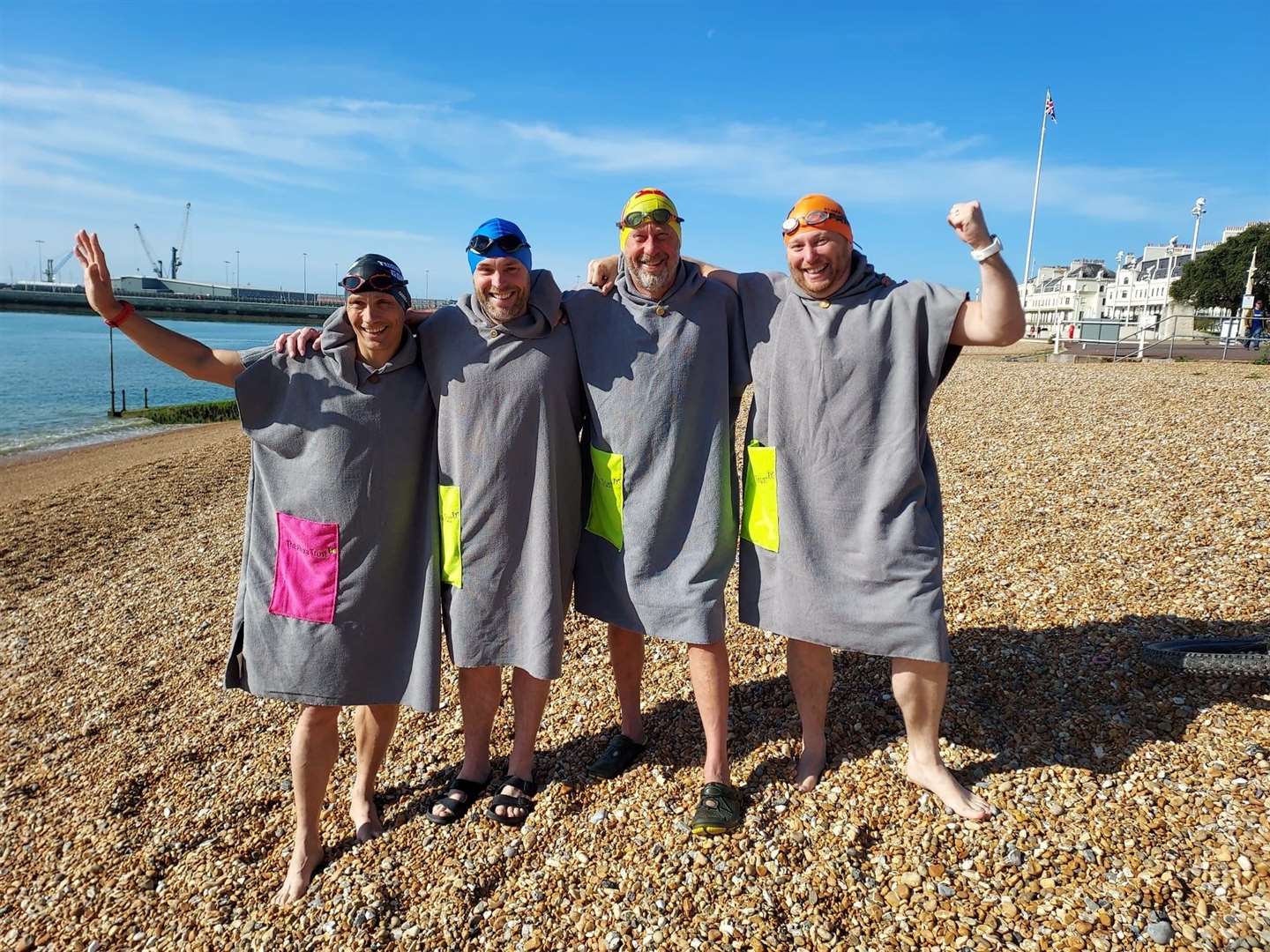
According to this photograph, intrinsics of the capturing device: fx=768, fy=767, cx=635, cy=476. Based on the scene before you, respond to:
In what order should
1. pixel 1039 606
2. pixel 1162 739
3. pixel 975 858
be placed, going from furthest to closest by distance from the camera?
pixel 1039 606 < pixel 1162 739 < pixel 975 858

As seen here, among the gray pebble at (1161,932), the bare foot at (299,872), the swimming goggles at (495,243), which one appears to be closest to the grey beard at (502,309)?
the swimming goggles at (495,243)

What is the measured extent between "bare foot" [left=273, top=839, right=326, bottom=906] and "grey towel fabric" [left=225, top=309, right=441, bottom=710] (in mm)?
676

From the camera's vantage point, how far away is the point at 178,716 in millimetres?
4875

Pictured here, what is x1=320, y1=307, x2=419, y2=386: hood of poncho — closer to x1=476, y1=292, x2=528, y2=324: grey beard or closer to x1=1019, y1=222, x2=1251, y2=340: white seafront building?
x1=476, y1=292, x2=528, y2=324: grey beard

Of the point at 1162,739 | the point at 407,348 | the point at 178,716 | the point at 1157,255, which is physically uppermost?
the point at 1157,255

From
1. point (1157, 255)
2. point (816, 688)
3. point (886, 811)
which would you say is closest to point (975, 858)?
point (886, 811)

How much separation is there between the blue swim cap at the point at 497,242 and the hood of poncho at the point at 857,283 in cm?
111

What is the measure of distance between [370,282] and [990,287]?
226 cm

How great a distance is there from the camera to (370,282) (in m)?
2.96

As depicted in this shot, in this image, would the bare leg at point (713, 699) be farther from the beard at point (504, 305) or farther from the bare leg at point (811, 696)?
the beard at point (504, 305)

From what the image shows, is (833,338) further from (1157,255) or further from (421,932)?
(1157,255)

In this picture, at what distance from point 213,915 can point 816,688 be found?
264 cm

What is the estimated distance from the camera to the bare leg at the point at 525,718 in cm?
341

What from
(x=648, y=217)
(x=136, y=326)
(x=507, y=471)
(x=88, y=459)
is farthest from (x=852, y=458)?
(x=88, y=459)
